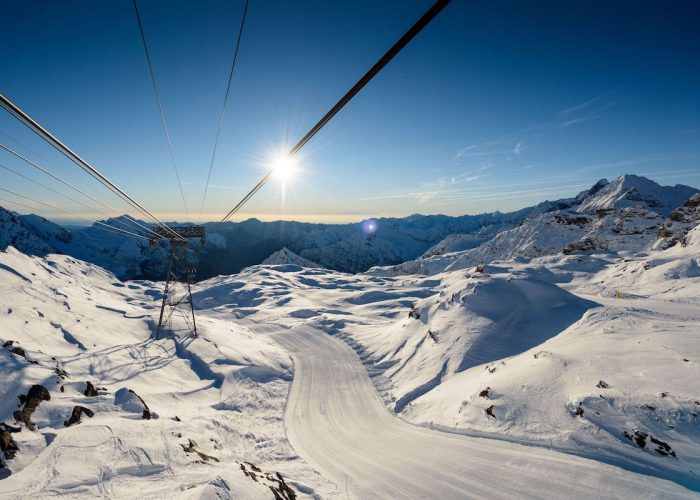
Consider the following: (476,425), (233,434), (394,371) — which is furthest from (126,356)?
(476,425)

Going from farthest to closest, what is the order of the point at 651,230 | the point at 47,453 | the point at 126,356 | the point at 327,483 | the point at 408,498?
the point at 651,230
the point at 126,356
the point at 327,483
the point at 408,498
the point at 47,453

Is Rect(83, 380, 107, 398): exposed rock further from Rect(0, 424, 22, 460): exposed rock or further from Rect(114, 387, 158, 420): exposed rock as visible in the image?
Rect(0, 424, 22, 460): exposed rock

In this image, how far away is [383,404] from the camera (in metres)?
21.4

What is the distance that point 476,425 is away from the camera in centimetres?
1462

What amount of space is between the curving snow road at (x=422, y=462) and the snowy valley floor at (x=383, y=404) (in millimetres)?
69

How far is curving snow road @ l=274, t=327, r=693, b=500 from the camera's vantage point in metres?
9.88

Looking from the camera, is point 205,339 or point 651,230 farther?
point 651,230

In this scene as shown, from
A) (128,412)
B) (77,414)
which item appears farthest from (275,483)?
(77,414)

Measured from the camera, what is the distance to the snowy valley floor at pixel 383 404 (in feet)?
32.3

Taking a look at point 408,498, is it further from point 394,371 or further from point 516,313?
point 516,313

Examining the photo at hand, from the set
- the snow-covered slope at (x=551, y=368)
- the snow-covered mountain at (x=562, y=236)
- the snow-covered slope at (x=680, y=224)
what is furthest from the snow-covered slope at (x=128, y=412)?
the snow-covered mountain at (x=562, y=236)

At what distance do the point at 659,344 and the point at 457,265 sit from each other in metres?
160

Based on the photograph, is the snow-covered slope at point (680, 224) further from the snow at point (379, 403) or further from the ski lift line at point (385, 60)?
the ski lift line at point (385, 60)

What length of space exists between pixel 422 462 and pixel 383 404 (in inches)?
324
